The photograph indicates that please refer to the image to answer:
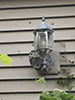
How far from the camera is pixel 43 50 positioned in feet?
A: 7.30

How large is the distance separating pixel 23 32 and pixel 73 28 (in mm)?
682

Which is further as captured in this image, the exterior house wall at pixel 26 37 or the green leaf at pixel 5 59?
the exterior house wall at pixel 26 37

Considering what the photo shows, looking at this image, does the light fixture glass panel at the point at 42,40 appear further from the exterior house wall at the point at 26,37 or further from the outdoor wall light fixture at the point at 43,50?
the exterior house wall at the point at 26,37

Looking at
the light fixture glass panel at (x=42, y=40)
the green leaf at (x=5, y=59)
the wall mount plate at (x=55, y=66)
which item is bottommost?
the wall mount plate at (x=55, y=66)

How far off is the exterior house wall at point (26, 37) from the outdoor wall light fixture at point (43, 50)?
15 centimetres

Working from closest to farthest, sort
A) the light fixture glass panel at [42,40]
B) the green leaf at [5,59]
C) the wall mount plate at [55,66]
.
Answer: the green leaf at [5,59] < the light fixture glass panel at [42,40] < the wall mount plate at [55,66]

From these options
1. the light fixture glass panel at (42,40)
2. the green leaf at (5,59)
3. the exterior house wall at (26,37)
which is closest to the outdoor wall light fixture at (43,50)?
the light fixture glass panel at (42,40)

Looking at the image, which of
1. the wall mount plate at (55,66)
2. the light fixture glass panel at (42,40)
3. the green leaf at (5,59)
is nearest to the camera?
the green leaf at (5,59)

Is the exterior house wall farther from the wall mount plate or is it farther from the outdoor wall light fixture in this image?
the outdoor wall light fixture

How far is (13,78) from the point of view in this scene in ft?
8.38

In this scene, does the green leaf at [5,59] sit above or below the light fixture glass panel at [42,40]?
below

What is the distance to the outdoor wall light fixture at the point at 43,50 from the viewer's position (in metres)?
2.21

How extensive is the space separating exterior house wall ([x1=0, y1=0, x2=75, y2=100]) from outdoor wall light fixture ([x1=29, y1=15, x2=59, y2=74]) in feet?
0.49

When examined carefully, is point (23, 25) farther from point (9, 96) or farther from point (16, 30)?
point (9, 96)
